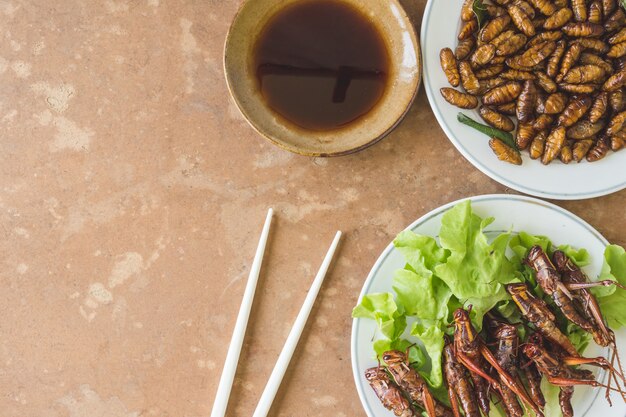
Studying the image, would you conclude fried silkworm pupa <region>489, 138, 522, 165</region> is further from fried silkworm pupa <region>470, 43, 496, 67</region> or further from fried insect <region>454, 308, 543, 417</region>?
fried insect <region>454, 308, 543, 417</region>

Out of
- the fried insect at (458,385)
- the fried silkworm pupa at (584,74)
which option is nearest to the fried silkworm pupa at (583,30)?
the fried silkworm pupa at (584,74)

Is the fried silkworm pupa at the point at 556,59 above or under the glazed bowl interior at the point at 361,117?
under

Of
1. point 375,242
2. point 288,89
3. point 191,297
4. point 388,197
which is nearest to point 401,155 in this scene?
point 388,197

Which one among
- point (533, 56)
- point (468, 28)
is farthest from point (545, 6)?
point (468, 28)

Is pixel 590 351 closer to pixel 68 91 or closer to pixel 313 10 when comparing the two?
pixel 313 10

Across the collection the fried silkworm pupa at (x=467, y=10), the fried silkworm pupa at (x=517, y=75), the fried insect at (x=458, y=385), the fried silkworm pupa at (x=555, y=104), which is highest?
the fried silkworm pupa at (x=467, y=10)

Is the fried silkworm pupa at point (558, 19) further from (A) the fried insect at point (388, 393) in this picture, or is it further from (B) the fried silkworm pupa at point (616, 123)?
(A) the fried insect at point (388, 393)

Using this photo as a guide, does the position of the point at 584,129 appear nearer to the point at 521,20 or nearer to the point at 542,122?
the point at 542,122
